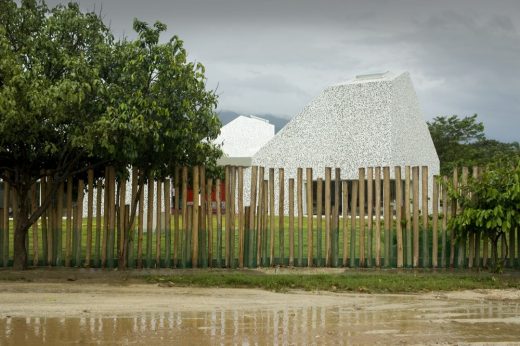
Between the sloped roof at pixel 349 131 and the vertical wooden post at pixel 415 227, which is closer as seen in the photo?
the vertical wooden post at pixel 415 227

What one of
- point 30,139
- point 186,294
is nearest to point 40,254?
point 30,139

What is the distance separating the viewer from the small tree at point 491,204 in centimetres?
1178

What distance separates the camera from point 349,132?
31.6 meters

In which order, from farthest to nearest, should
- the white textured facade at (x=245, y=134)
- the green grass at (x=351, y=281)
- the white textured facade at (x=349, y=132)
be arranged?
the white textured facade at (x=245, y=134)
the white textured facade at (x=349, y=132)
the green grass at (x=351, y=281)

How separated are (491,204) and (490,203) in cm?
2

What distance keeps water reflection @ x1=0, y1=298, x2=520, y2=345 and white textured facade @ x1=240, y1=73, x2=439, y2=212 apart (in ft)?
Result: 72.1

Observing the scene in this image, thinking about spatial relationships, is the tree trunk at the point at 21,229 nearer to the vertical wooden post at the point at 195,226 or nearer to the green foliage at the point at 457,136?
the vertical wooden post at the point at 195,226

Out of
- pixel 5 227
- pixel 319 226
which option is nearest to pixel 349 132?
pixel 319 226

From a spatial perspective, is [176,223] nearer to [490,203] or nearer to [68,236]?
[68,236]

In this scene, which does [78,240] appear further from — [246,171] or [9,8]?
[246,171]

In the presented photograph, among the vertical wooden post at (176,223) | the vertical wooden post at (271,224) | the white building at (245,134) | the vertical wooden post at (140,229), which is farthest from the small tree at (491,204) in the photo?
the white building at (245,134)

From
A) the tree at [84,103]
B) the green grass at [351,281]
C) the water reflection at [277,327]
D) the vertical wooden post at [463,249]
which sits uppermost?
the tree at [84,103]

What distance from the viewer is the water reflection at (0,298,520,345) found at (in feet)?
23.8

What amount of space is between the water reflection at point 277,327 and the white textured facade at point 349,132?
2196cm
